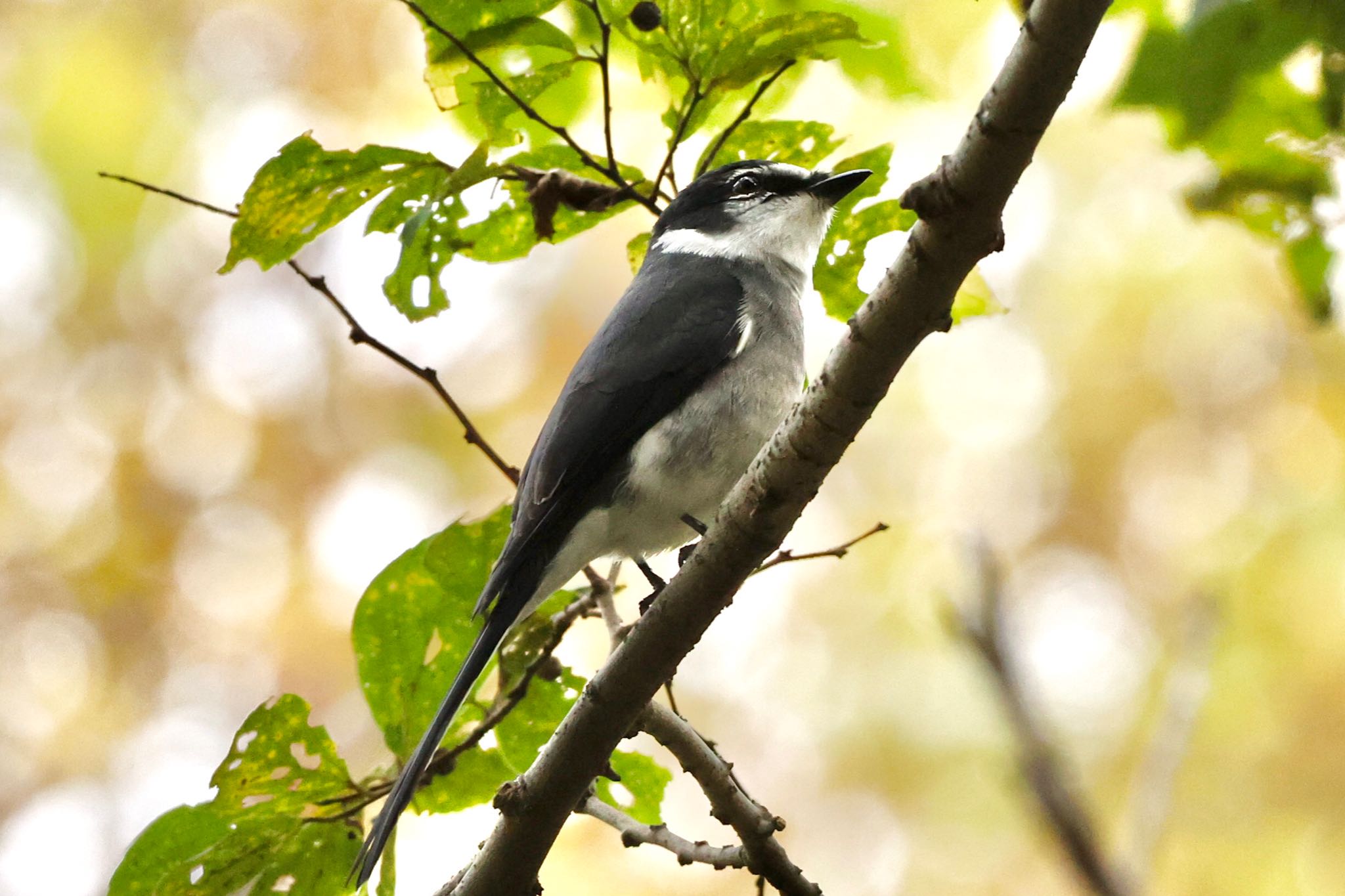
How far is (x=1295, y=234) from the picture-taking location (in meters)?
2.96

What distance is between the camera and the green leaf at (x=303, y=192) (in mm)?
2631

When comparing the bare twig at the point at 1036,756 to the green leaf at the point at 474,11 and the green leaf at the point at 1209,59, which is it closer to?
the green leaf at the point at 1209,59

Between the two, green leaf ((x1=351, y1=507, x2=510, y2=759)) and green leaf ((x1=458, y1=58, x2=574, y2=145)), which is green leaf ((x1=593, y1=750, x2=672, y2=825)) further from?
green leaf ((x1=458, y1=58, x2=574, y2=145))

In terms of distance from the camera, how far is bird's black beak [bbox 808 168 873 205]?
4.14 m

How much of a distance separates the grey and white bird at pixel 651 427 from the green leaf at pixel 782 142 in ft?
2.23

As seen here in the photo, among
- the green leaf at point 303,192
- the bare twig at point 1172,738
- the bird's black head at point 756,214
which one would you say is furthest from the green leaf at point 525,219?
the bare twig at point 1172,738

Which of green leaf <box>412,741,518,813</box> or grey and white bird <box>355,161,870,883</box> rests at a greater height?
grey and white bird <box>355,161,870,883</box>

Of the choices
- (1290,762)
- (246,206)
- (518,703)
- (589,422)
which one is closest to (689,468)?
(589,422)

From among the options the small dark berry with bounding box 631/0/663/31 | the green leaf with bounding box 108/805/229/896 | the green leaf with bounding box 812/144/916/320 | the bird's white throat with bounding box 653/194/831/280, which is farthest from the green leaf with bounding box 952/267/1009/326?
the green leaf with bounding box 108/805/229/896

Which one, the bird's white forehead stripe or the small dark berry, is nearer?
the small dark berry

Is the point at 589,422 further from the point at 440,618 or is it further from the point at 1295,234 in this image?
the point at 1295,234

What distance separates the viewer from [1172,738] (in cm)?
167

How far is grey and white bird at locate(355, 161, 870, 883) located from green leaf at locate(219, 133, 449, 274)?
92 centimetres

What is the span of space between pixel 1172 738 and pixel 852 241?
5.07 ft
